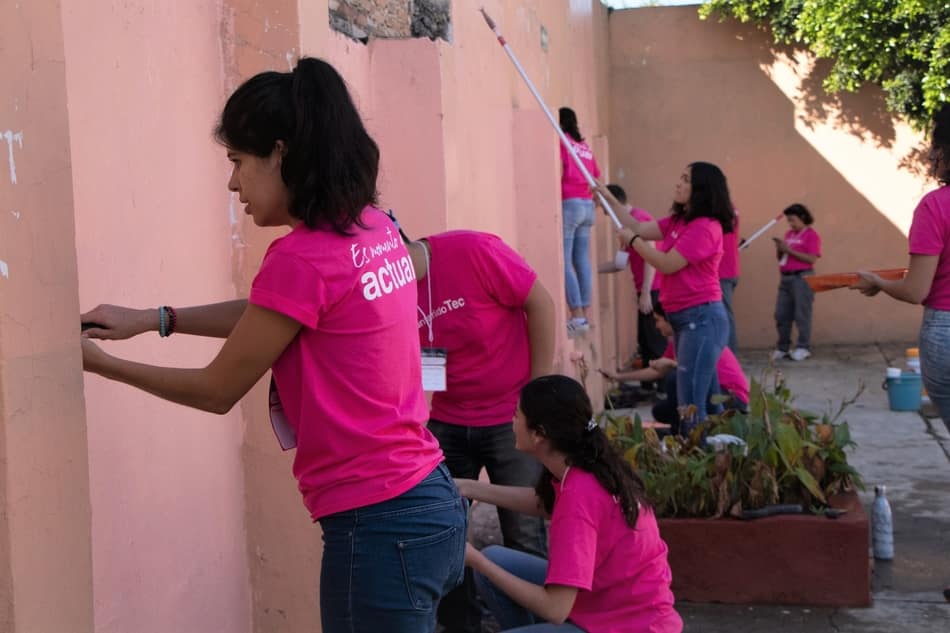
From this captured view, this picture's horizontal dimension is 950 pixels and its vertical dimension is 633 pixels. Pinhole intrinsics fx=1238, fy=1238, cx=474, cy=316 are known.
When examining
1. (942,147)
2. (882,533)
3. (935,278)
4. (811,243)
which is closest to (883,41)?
(811,243)

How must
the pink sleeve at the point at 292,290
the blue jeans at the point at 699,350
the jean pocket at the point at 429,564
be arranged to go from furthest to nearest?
the blue jeans at the point at 699,350, the jean pocket at the point at 429,564, the pink sleeve at the point at 292,290

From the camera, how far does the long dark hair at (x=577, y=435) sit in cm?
339

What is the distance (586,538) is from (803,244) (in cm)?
1071

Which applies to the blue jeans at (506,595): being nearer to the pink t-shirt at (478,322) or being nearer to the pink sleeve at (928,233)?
the pink t-shirt at (478,322)

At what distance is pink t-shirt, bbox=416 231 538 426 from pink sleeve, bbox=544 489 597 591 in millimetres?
914

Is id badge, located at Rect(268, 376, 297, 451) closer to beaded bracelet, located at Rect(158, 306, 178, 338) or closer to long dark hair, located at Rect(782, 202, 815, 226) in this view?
beaded bracelet, located at Rect(158, 306, 178, 338)

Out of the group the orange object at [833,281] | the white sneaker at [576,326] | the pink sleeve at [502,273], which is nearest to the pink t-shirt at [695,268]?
the orange object at [833,281]

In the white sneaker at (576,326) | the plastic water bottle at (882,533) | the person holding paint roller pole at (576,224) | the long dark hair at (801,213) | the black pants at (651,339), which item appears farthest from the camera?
the long dark hair at (801,213)

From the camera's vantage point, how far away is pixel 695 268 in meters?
6.50

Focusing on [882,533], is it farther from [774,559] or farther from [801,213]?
[801,213]

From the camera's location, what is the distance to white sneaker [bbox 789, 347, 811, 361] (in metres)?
13.7

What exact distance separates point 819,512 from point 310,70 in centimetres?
347

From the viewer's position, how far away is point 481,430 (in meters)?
4.23

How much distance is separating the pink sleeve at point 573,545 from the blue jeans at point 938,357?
6.64 ft
